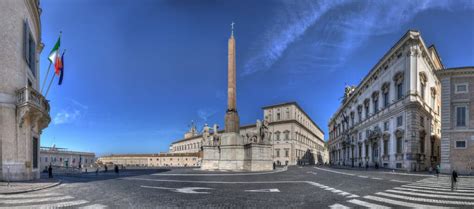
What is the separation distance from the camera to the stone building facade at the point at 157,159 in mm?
86812

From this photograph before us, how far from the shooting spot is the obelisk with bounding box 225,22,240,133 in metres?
37.3

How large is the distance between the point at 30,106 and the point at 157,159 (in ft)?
239

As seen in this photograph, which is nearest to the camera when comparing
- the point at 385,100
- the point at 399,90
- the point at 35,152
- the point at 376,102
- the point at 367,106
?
the point at 35,152

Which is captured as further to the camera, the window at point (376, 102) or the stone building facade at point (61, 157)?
the stone building facade at point (61, 157)

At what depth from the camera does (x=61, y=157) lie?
3194 inches

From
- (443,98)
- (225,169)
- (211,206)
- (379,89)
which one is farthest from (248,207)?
(379,89)

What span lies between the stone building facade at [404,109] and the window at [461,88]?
2.74 m

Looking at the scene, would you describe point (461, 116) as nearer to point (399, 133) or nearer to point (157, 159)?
point (399, 133)

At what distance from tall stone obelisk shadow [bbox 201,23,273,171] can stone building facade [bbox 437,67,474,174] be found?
1907 cm

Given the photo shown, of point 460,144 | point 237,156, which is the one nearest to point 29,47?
→ point 237,156

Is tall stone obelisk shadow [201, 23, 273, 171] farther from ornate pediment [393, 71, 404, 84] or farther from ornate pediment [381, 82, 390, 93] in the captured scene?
ornate pediment [381, 82, 390, 93]

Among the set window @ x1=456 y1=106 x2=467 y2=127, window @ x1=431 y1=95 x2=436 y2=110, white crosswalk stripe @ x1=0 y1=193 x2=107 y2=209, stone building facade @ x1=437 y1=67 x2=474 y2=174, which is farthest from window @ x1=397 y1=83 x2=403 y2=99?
white crosswalk stripe @ x1=0 y1=193 x2=107 y2=209

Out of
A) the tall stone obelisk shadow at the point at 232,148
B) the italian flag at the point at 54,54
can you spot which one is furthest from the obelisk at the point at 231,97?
the italian flag at the point at 54,54

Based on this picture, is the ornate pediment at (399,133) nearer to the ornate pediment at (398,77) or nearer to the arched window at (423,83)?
the arched window at (423,83)
